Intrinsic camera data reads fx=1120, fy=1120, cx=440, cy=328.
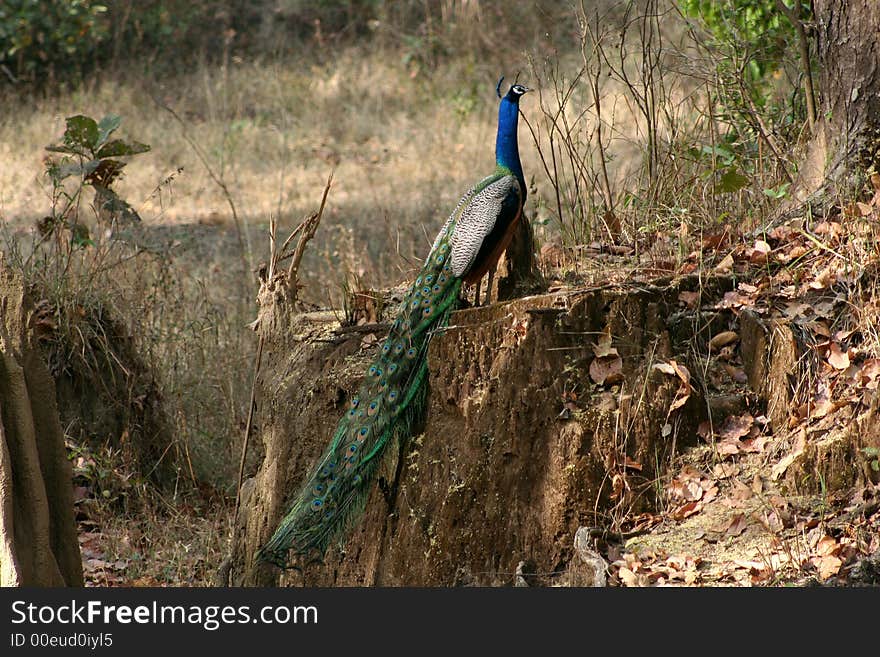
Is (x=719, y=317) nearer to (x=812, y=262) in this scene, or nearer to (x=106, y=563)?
(x=812, y=262)

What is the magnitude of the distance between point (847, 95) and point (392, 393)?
106 inches

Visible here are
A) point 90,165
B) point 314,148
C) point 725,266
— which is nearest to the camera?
point 725,266

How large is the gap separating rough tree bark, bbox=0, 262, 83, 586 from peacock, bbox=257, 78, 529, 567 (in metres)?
0.92

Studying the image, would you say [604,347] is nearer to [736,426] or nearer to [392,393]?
[736,426]

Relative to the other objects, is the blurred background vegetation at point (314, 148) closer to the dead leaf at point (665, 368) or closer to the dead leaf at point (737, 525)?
the dead leaf at point (665, 368)

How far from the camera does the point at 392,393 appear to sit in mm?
4977

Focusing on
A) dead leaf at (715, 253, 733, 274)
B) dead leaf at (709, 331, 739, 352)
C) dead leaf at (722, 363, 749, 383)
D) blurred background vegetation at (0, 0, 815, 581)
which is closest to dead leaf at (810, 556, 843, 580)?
dead leaf at (722, 363, 749, 383)

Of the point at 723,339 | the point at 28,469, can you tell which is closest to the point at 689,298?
the point at 723,339

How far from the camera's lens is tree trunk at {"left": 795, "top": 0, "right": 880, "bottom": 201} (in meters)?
5.41

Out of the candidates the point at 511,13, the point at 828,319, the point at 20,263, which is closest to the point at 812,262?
the point at 828,319

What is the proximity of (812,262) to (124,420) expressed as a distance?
454 cm

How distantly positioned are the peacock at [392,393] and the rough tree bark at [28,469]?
0.92 metres

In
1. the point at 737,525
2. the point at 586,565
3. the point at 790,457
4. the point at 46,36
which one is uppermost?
the point at 46,36

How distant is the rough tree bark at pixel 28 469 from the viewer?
164 inches
